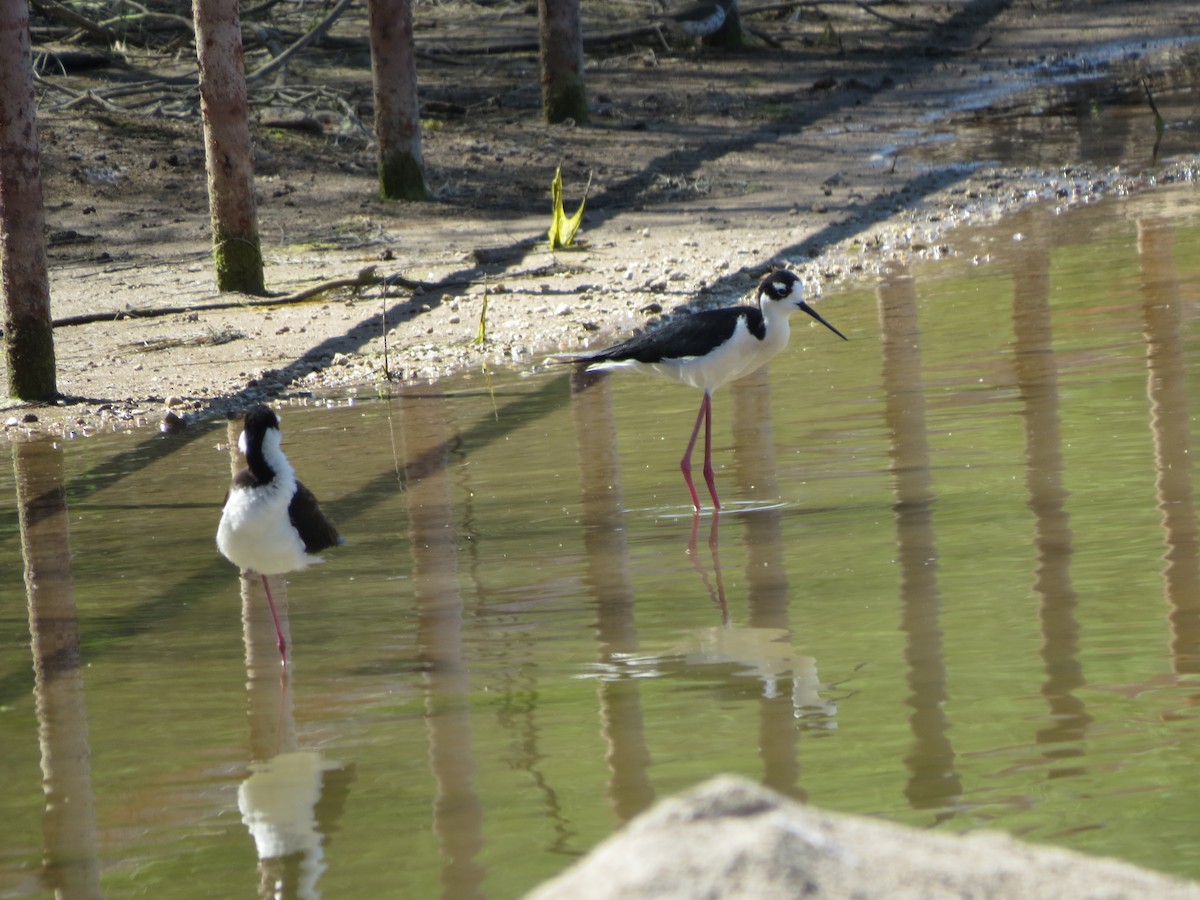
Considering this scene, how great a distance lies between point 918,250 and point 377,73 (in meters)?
5.17

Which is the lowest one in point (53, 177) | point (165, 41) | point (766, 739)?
point (766, 739)

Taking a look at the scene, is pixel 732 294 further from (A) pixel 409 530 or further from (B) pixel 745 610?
(B) pixel 745 610

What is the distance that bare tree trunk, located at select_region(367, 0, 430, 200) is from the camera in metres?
15.2

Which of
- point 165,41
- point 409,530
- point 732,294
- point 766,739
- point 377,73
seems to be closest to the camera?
point 766,739

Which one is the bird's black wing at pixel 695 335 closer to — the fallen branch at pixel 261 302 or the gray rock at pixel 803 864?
the fallen branch at pixel 261 302

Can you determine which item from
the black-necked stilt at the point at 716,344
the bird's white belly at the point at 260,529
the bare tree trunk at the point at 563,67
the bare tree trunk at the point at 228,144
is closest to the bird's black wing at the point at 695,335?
the black-necked stilt at the point at 716,344

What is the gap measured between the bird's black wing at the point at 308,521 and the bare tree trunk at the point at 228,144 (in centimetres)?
673

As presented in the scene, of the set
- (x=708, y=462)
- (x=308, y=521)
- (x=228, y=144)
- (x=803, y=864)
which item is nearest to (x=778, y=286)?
(x=708, y=462)

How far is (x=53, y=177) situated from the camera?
16.4 meters

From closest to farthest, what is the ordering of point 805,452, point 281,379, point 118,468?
point 805,452
point 118,468
point 281,379

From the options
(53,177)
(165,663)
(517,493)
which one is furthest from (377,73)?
(165,663)

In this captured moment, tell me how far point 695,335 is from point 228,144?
17.3ft

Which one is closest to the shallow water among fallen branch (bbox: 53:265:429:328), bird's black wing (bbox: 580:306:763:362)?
bird's black wing (bbox: 580:306:763:362)

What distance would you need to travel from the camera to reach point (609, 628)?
6.06 meters
